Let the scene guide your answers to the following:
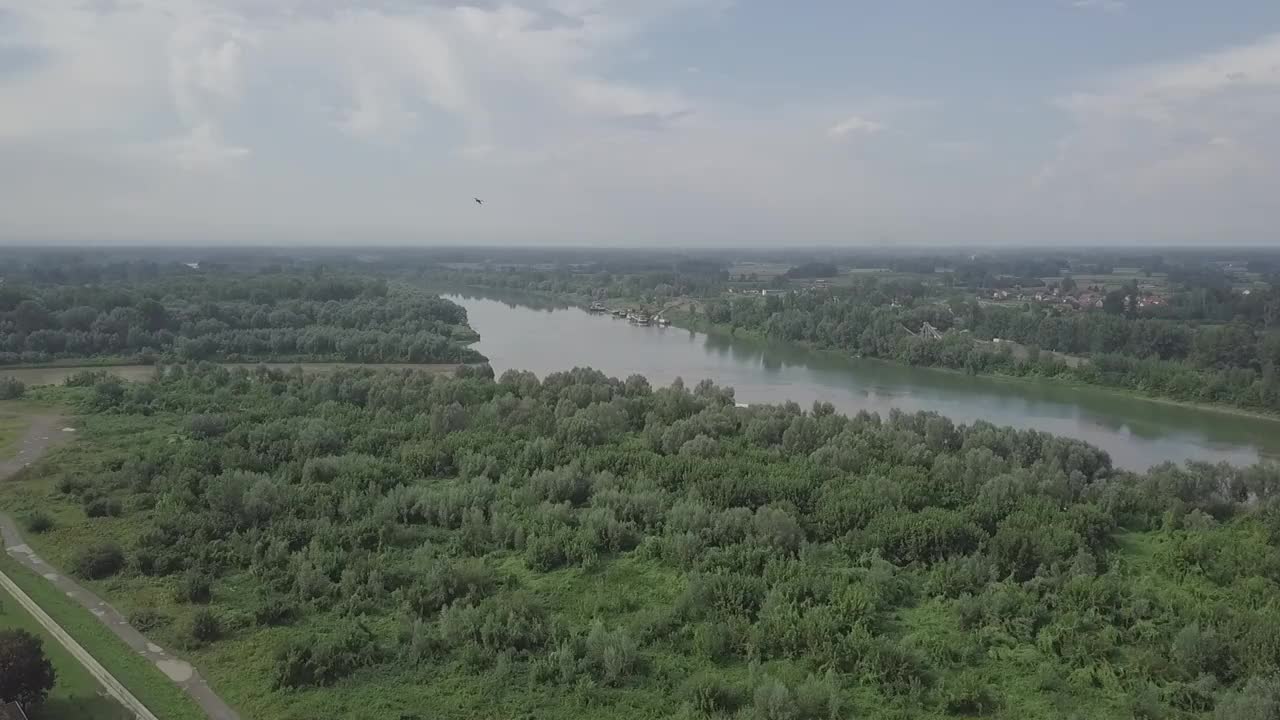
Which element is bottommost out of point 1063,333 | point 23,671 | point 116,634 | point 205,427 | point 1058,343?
point 116,634

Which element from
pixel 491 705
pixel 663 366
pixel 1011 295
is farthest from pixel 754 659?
pixel 1011 295

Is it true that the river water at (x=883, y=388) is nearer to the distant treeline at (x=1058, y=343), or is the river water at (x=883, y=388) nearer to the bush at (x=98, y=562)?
the distant treeline at (x=1058, y=343)

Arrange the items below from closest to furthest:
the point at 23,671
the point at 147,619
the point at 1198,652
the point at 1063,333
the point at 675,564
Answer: the point at 23,671 → the point at 1198,652 → the point at 147,619 → the point at 675,564 → the point at 1063,333

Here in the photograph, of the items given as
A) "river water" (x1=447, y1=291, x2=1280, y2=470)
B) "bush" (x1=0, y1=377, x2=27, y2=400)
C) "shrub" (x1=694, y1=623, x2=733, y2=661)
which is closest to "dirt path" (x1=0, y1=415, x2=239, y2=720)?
"shrub" (x1=694, y1=623, x2=733, y2=661)

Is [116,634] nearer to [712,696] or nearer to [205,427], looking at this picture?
[712,696]

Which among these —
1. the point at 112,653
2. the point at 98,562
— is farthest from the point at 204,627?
the point at 98,562
